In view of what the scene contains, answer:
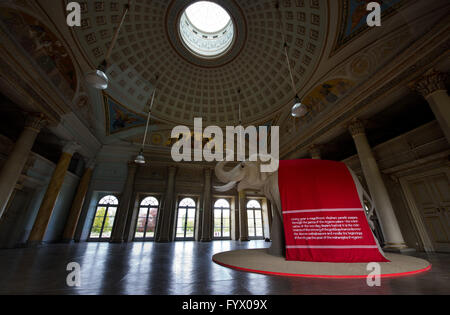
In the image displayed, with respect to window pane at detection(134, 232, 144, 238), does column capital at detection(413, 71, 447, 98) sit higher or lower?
higher

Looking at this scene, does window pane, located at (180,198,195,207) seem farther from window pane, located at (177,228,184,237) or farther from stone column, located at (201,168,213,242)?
window pane, located at (177,228,184,237)

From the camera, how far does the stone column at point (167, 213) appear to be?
458 inches

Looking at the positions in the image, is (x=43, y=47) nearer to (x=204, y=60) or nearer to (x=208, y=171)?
(x=204, y=60)

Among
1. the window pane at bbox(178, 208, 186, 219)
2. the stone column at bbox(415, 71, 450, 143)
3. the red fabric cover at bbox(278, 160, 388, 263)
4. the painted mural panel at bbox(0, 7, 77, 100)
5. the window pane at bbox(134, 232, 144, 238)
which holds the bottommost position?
the window pane at bbox(134, 232, 144, 238)

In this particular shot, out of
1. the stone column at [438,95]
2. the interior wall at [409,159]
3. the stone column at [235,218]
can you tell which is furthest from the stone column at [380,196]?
the stone column at [235,218]

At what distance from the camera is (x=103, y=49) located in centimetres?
970

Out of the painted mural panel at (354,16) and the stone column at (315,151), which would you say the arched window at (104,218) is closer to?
the stone column at (315,151)

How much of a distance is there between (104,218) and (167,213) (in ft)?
14.6

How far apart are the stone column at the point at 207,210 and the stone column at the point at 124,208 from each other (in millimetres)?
5172

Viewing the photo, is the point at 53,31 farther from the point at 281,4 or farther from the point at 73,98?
the point at 281,4

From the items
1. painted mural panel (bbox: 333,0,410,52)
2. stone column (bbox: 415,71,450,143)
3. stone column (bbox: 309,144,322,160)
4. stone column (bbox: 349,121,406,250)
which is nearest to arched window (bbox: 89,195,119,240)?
stone column (bbox: 309,144,322,160)

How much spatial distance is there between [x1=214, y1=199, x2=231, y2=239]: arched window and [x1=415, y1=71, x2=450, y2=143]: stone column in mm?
12697

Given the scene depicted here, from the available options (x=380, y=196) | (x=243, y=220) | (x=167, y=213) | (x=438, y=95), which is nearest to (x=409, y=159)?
(x=380, y=196)

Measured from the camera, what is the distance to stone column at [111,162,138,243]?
1098cm
